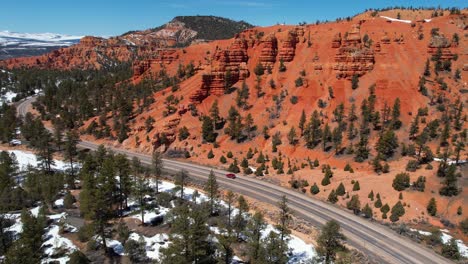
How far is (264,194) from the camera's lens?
60.4 meters

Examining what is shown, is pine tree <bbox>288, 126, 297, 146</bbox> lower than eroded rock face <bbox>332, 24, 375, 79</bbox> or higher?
lower

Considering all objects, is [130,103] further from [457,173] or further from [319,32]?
[457,173]

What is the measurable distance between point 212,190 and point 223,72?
2117 inches

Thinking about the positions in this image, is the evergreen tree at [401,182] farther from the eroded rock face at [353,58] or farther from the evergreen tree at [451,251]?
the eroded rock face at [353,58]

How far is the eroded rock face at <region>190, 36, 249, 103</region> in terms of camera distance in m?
96.6

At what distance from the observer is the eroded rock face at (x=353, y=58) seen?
86625 mm

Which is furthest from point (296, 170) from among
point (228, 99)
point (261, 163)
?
point (228, 99)

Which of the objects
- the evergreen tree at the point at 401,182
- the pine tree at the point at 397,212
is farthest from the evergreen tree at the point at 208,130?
the pine tree at the point at 397,212

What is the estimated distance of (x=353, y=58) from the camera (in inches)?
3425

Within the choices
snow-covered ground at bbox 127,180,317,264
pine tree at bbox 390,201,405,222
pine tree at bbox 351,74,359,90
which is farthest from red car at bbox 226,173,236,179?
pine tree at bbox 351,74,359,90

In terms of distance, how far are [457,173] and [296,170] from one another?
1125 inches

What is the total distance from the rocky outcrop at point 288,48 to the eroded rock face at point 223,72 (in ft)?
38.7

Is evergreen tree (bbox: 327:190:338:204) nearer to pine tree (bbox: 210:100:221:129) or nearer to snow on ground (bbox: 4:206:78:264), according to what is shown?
pine tree (bbox: 210:100:221:129)

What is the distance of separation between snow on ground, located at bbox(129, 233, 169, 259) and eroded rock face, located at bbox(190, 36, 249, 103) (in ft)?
170
